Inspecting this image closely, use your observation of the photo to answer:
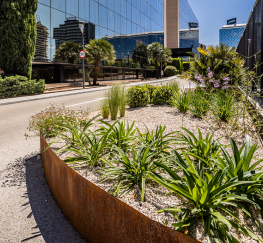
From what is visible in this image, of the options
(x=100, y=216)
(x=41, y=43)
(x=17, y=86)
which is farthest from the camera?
(x=41, y=43)

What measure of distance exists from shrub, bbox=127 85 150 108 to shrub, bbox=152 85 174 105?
40 centimetres

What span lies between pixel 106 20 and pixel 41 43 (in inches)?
449

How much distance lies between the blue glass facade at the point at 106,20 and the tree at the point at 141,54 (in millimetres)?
1041

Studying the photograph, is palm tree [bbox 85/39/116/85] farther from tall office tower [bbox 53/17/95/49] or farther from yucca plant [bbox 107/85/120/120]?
yucca plant [bbox 107/85/120/120]

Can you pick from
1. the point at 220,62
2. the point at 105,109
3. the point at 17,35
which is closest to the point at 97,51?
the point at 17,35

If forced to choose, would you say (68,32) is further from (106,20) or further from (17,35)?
(106,20)

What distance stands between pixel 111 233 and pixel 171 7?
7602 cm

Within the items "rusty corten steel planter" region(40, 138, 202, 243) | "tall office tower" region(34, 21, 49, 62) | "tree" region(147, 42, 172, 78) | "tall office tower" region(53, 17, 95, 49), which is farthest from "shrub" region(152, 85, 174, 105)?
"tree" region(147, 42, 172, 78)

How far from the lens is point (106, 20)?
27.0 meters

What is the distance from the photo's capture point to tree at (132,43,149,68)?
118ft

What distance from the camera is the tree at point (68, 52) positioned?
19.9 m

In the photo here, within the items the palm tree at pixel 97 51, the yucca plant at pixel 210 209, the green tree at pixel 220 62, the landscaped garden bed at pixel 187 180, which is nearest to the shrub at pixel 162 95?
the green tree at pixel 220 62

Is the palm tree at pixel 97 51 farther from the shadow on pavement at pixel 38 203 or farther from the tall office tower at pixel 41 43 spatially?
the shadow on pavement at pixel 38 203

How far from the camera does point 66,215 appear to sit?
268cm
